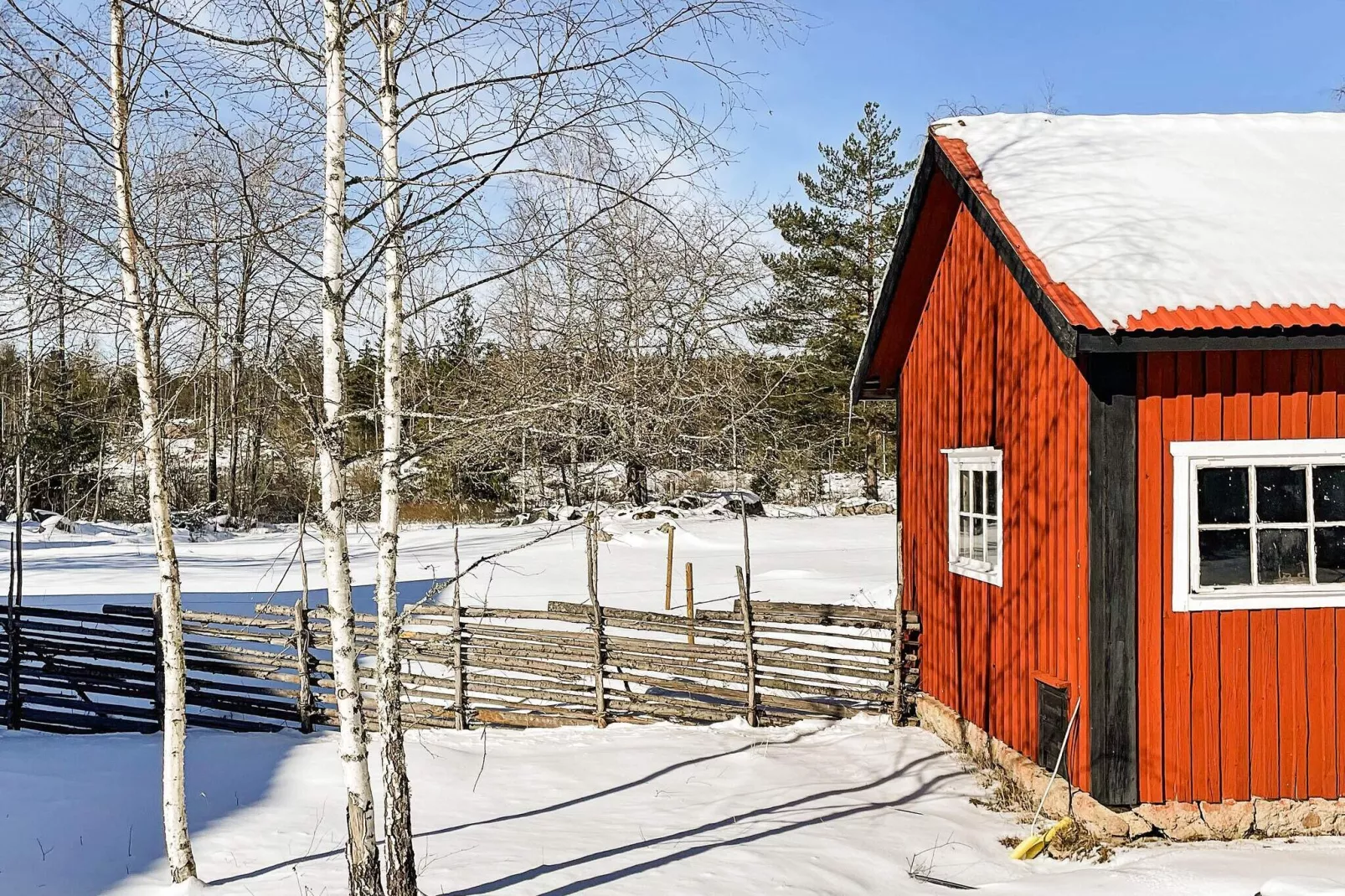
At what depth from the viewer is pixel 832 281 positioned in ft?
108

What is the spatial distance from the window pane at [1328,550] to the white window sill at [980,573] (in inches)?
81.7

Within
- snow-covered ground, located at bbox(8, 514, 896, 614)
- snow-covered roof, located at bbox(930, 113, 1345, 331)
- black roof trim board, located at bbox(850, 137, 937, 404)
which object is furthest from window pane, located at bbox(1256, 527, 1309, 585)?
snow-covered ground, located at bbox(8, 514, 896, 614)

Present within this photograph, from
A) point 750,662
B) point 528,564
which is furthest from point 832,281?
point 750,662

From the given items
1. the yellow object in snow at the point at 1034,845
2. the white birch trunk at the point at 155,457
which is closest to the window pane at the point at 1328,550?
the yellow object in snow at the point at 1034,845

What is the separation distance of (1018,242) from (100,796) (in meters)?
7.91

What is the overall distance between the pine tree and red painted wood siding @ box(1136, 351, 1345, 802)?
25.2 m

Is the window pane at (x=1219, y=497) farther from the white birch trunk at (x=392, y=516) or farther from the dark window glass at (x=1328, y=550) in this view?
the white birch trunk at (x=392, y=516)

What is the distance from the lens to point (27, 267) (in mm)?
5176

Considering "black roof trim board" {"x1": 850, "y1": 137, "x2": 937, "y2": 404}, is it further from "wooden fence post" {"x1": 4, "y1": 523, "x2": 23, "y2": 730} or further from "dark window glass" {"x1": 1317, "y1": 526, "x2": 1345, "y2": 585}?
"wooden fence post" {"x1": 4, "y1": 523, "x2": 23, "y2": 730}

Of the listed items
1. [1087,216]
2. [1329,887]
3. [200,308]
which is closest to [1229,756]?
[1329,887]

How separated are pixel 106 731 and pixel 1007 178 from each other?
10.0m

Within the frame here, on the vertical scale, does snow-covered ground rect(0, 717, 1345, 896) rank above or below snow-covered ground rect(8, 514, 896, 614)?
below

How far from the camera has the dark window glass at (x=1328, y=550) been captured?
20.7ft

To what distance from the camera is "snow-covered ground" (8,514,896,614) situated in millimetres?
16250
